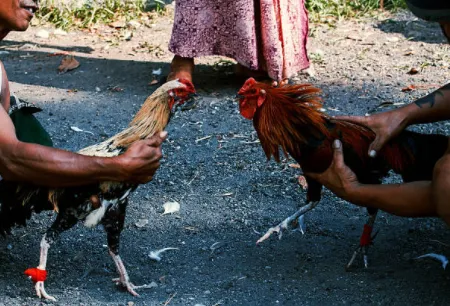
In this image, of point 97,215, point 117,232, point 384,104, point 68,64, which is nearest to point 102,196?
point 97,215

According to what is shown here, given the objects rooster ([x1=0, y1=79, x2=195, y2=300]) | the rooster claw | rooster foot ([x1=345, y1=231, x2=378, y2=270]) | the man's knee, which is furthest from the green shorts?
the man's knee

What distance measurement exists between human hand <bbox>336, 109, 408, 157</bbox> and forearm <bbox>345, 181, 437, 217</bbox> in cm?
39

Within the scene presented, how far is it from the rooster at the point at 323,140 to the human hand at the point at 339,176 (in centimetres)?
16

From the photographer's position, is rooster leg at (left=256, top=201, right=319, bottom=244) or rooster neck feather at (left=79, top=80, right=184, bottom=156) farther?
rooster leg at (left=256, top=201, right=319, bottom=244)

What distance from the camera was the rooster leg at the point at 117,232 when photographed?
12.4 ft

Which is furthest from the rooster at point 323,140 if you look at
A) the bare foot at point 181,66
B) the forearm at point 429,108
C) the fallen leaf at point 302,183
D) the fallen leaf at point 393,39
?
the fallen leaf at point 393,39

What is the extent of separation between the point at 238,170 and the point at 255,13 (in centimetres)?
172

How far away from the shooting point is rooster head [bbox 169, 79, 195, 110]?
387 cm

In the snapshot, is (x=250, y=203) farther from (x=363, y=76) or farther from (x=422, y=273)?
(x=363, y=76)

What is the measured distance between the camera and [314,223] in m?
4.63

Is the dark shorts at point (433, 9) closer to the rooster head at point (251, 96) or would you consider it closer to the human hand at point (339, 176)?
the human hand at point (339, 176)

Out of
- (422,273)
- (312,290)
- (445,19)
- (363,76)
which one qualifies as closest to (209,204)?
(312,290)

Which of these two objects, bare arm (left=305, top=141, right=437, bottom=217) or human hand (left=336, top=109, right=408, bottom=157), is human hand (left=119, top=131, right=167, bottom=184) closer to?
bare arm (left=305, top=141, right=437, bottom=217)

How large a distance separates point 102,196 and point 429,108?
187cm
